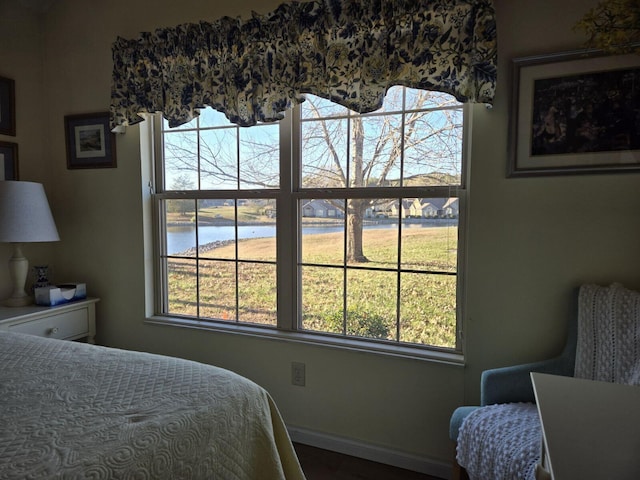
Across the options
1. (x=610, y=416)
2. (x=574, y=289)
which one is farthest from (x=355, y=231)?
(x=610, y=416)

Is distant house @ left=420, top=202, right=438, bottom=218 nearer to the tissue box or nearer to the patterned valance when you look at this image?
the patterned valance

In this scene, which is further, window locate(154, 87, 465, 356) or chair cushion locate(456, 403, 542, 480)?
window locate(154, 87, 465, 356)

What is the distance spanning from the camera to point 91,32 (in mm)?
2406

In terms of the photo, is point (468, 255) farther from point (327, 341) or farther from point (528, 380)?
point (327, 341)

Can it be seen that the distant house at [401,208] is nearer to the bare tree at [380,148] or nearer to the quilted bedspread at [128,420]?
the bare tree at [380,148]

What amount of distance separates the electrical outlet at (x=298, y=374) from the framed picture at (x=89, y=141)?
165 cm

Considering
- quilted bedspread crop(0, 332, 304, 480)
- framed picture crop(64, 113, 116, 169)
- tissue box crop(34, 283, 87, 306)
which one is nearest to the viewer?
quilted bedspread crop(0, 332, 304, 480)

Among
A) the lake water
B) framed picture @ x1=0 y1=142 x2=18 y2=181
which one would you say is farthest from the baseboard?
framed picture @ x1=0 y1=142 x2=18 y2=181

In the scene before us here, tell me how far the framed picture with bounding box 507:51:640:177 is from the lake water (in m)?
0.51

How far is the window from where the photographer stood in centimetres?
187

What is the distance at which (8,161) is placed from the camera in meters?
2.36

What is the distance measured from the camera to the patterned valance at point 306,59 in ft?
5.33

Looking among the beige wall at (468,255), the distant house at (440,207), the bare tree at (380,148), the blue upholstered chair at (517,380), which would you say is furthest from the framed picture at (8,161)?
the blue upholstered chair at (517,380)

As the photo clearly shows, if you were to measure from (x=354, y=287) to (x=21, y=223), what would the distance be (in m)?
1.83
